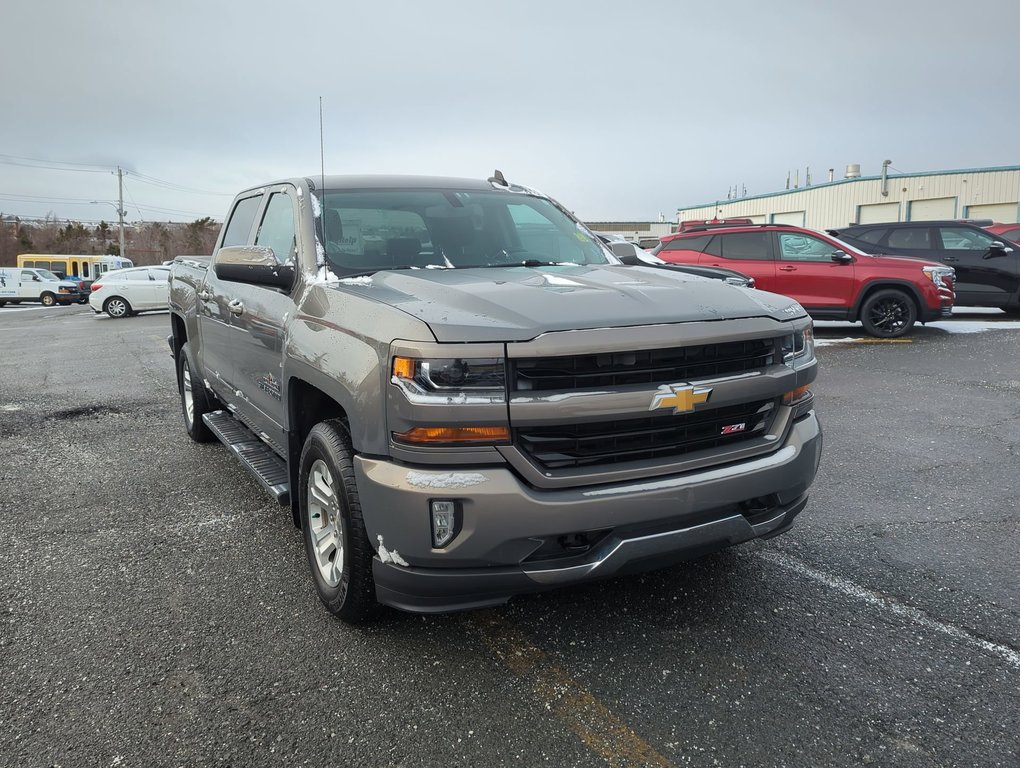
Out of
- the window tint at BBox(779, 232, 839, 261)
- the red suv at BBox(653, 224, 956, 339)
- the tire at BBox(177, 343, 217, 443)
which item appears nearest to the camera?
the tire at BBox(177, 343, 217, 443)

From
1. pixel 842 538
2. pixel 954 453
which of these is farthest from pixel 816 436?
pixel 954 453

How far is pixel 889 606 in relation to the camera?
10.0 feet

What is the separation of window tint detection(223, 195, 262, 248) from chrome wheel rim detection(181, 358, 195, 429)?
114cm

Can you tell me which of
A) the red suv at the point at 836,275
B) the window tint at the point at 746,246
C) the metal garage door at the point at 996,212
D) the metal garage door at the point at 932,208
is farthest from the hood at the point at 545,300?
the metal garage door at the point at 932,208

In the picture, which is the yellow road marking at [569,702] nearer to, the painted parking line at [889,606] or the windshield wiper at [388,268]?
the painted parking line at [889,606]

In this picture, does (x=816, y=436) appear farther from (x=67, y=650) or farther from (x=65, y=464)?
(x=65, y=464)

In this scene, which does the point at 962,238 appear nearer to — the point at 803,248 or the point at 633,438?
the point at 803,248

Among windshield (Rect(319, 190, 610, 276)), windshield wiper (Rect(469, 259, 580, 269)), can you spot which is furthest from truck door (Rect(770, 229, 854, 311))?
windshield wiper (Rect(469, 259, 580, 269))

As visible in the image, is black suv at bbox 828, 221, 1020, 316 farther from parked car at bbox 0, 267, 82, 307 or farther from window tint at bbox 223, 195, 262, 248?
parked car at bbox 0, 267, 82, 307

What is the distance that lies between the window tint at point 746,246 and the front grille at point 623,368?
9.88 m

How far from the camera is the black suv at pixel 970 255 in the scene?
12680 mm

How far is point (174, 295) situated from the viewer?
5.98m

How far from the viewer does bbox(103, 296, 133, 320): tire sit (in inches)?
845

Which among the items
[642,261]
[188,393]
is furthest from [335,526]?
[188,393]
